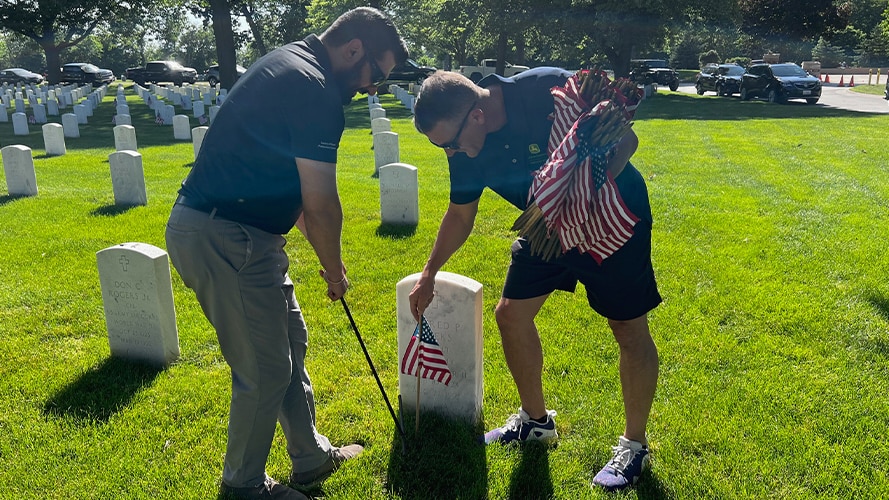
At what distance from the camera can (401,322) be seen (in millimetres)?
3508

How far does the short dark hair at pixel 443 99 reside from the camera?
2.61 m

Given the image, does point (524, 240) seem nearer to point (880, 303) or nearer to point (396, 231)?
point (880, 303)

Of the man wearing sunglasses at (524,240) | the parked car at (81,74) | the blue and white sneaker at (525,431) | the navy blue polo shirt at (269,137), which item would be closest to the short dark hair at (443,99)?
the man wearing sunglasses at (524,240)

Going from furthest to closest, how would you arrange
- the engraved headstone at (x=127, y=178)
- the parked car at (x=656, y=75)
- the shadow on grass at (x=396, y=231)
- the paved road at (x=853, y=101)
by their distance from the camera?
the parked car at (x=656, y=75)
the paved road at (x=853, y=101)
the engraved headstone at (x=127, y=178)
the shadow on grass at (x=396, y=231)

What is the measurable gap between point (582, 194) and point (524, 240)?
2.07ft

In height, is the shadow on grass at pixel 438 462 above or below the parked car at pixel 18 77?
below

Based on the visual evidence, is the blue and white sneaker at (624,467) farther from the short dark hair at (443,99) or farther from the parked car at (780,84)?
the parked car at (780,84)

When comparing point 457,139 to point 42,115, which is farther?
point 42,115

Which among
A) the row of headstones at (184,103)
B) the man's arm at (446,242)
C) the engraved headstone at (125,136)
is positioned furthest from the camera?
the row of headstones at (184,103)

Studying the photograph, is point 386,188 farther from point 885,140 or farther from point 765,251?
point 885,140

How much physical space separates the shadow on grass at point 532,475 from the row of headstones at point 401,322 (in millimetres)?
411

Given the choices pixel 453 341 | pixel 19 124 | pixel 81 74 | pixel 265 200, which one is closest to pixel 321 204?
pixel 265 200

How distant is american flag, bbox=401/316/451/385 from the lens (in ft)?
11.0

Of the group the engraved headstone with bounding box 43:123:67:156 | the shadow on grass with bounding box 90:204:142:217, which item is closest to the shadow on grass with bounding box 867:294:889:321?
the shadow on grass with bounding box 90:204:142:217
